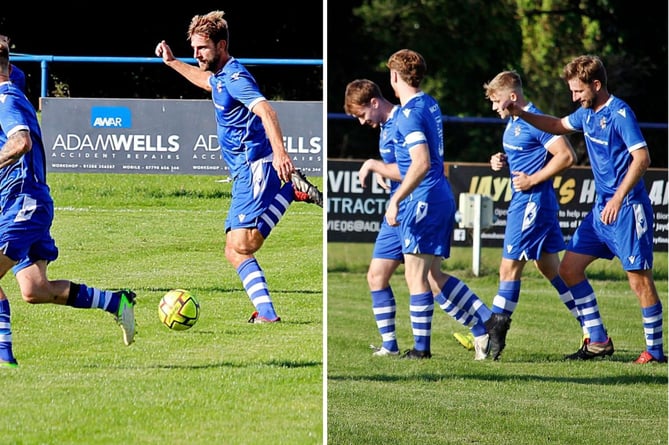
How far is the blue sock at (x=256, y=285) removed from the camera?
480 centimetres

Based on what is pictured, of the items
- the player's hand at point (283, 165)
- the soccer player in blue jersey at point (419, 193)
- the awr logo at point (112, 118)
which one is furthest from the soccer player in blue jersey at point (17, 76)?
the soccer player in blue jersey at point (419, 193)

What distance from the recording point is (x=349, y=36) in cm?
1705

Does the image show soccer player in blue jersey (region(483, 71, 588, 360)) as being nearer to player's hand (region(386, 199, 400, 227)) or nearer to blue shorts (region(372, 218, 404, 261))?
blue shorts (region(372, 218, 404, 261))

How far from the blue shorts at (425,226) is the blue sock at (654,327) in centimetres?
136

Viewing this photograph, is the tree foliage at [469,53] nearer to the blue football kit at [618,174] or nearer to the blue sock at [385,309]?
the blue sock at [385,309]

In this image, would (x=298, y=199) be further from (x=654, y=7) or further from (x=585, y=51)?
(x=585, y=51)

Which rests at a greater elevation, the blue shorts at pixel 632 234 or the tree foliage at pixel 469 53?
the tree foliage at pixel 469 53

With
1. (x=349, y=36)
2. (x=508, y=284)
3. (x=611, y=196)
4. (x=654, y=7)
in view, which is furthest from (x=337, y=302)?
(x=654, y=7)

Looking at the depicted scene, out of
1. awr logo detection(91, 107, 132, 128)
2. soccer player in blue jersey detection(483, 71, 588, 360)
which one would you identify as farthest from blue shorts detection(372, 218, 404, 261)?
awr logo detection(91, 107, 132, 128)

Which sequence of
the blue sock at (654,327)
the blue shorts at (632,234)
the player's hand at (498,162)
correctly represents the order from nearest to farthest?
the blue shorts at (632,234) → the player's hand at (498,162) → the blue sock at (654,327)

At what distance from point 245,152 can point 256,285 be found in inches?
22.1

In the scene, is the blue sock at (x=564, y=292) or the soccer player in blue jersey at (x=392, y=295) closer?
the soccer player in blue jersey at (x=392, y=295)

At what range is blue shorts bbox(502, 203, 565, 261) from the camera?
629 centimetres

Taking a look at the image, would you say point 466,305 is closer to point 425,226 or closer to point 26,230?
point 425,226
